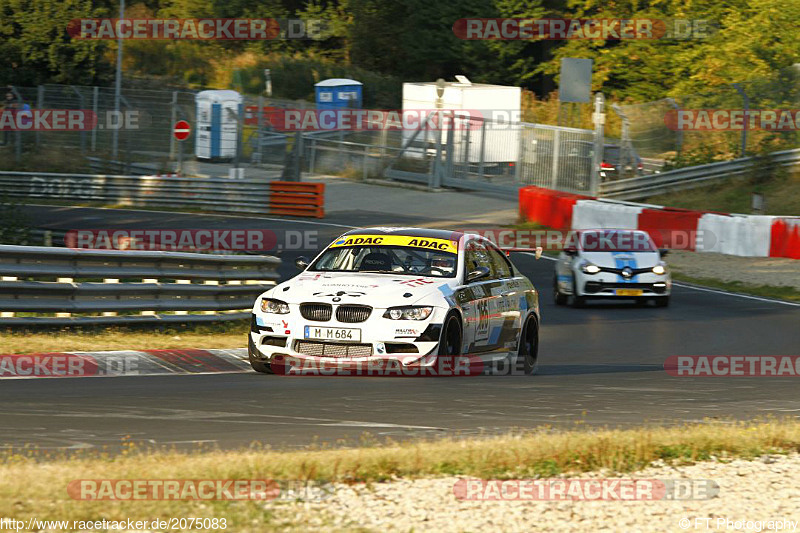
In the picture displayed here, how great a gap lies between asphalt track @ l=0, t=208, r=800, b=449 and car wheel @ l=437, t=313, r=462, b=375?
0.64 feet

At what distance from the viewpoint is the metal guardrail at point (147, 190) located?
111 feet

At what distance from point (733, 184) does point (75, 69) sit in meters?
29.8

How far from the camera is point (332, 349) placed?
35.5 feet

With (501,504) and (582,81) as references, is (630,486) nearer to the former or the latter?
(501,504)

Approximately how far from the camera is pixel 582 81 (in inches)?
1420

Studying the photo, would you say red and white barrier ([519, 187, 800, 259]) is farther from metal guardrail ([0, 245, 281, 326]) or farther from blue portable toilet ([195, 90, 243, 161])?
blue portable toilet ([195, 90, 243, 161])

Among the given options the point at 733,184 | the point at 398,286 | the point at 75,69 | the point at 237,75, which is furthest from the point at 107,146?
the point at 398,286

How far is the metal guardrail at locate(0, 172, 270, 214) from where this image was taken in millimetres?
33875

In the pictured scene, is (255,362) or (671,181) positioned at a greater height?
(671,181)

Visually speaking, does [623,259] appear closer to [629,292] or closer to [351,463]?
[629,292]

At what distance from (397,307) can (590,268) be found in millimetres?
9690

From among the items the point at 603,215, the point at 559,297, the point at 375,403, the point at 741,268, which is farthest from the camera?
the point at 603,215

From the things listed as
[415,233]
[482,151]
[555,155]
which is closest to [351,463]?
[415,233]

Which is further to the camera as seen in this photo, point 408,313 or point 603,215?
point 603,215
